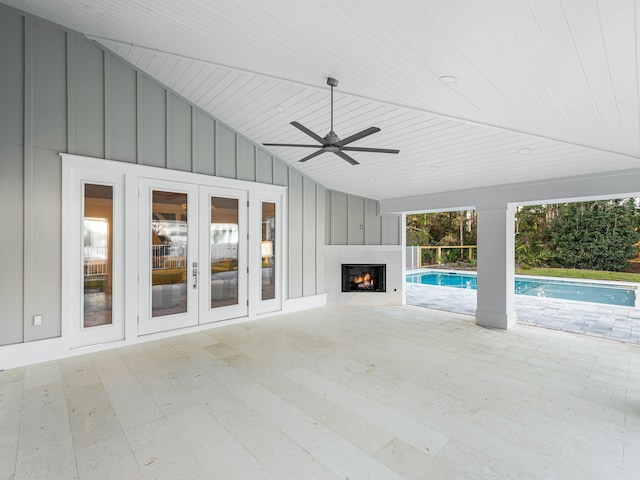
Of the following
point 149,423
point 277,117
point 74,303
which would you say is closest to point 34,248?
point 74,303

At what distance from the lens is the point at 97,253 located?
4.30m

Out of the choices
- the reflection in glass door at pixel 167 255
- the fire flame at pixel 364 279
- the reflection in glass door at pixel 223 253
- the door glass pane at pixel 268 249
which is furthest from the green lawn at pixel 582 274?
the reflection in glass door at pixel 167 255

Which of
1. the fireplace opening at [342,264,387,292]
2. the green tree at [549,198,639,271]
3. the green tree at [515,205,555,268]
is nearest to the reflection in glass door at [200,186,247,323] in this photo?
the fireplace opening at [342,264,387,292]

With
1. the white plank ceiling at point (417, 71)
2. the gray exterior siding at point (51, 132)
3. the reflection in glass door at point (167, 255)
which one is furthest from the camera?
the reflection in glass door at point (167, 255)

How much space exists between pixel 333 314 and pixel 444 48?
5.03m

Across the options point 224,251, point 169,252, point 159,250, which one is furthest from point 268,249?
point 159,250

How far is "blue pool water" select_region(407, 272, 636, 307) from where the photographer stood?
28.1ft

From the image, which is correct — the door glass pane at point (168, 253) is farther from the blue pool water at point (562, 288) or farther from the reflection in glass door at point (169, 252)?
the blue pool water at point (562, 288)

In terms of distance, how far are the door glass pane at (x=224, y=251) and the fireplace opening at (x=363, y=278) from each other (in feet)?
9.08

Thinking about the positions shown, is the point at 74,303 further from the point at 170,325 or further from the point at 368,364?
the point at 368,364

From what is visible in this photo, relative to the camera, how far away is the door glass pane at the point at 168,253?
15.7ft

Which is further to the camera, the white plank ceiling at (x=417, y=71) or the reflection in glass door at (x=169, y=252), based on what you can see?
the reflection in glass door at (x=169, y=252)

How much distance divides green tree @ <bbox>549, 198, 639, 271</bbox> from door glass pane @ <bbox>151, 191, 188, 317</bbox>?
15.1 meters

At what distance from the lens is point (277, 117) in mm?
4887
